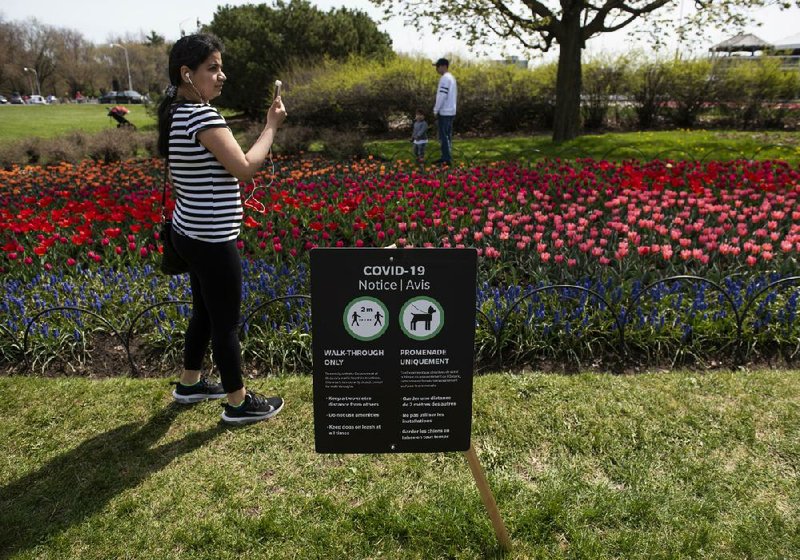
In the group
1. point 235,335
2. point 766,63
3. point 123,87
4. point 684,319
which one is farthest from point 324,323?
point 123,87

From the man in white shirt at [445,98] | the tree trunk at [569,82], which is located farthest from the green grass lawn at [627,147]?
the man in white shirt at [445,98]

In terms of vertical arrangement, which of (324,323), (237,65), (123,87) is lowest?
(324,323)

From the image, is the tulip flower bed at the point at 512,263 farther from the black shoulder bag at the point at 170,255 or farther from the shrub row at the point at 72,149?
the shrub row at the point at 72,149

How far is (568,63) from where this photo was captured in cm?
1370

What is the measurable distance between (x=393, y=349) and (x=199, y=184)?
1255mm

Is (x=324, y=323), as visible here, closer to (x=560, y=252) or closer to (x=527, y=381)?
(x=527, y=381)

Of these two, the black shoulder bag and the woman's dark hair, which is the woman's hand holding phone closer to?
the woman's dark hair

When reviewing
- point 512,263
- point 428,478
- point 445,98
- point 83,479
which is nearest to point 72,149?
point 445,98

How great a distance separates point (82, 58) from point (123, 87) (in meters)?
7.13

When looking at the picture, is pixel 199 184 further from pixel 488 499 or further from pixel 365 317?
pixel 488 499

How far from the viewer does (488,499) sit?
7.53 feet

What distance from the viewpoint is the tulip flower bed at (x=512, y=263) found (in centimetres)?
404

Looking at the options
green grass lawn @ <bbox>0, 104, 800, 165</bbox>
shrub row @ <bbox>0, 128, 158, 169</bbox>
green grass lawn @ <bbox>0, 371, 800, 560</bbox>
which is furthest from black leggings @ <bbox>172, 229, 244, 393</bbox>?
shrub row @ <bbox>0, 128, 158, 169</bbox>

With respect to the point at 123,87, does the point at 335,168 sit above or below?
below
